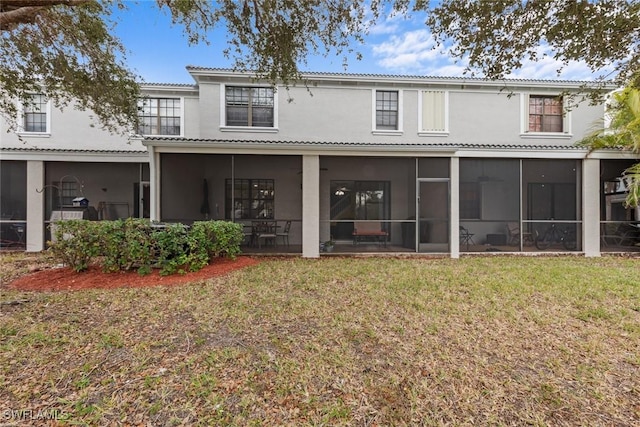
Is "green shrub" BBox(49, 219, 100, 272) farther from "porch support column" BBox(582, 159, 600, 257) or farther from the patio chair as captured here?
"porch support column" BBox(582, 159, 600, 257)

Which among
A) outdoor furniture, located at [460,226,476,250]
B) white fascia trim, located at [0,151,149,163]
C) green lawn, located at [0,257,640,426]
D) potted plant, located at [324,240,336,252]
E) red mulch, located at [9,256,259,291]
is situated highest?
white fascia trim, located at [0,151,149,163]

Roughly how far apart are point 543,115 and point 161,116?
15741mm

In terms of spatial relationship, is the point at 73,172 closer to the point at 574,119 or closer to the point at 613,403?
the point at 613,403

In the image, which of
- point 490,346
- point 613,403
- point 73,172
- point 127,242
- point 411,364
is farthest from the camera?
point 73,172

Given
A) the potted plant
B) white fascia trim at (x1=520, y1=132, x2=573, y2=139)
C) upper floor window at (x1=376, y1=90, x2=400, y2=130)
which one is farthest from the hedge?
white fascia trim at (x1=520, y1=132, x2=573, y2=139)

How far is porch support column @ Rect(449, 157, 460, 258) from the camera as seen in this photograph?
938 cm

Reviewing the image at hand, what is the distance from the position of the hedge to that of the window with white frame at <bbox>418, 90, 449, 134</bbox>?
32.4 feet

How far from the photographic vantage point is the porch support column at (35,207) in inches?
380

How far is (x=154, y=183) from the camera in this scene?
8383mm

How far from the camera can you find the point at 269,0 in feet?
19.6

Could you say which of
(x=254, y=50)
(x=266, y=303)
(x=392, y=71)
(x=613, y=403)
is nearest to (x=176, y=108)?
(x=254, y=50)

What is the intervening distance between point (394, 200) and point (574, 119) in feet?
26.8

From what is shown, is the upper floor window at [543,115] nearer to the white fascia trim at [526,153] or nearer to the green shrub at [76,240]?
the white fascia trim at [526,153]

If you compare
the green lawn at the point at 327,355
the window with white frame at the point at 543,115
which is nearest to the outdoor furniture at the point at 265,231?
the green lawn at the point at 327,355
